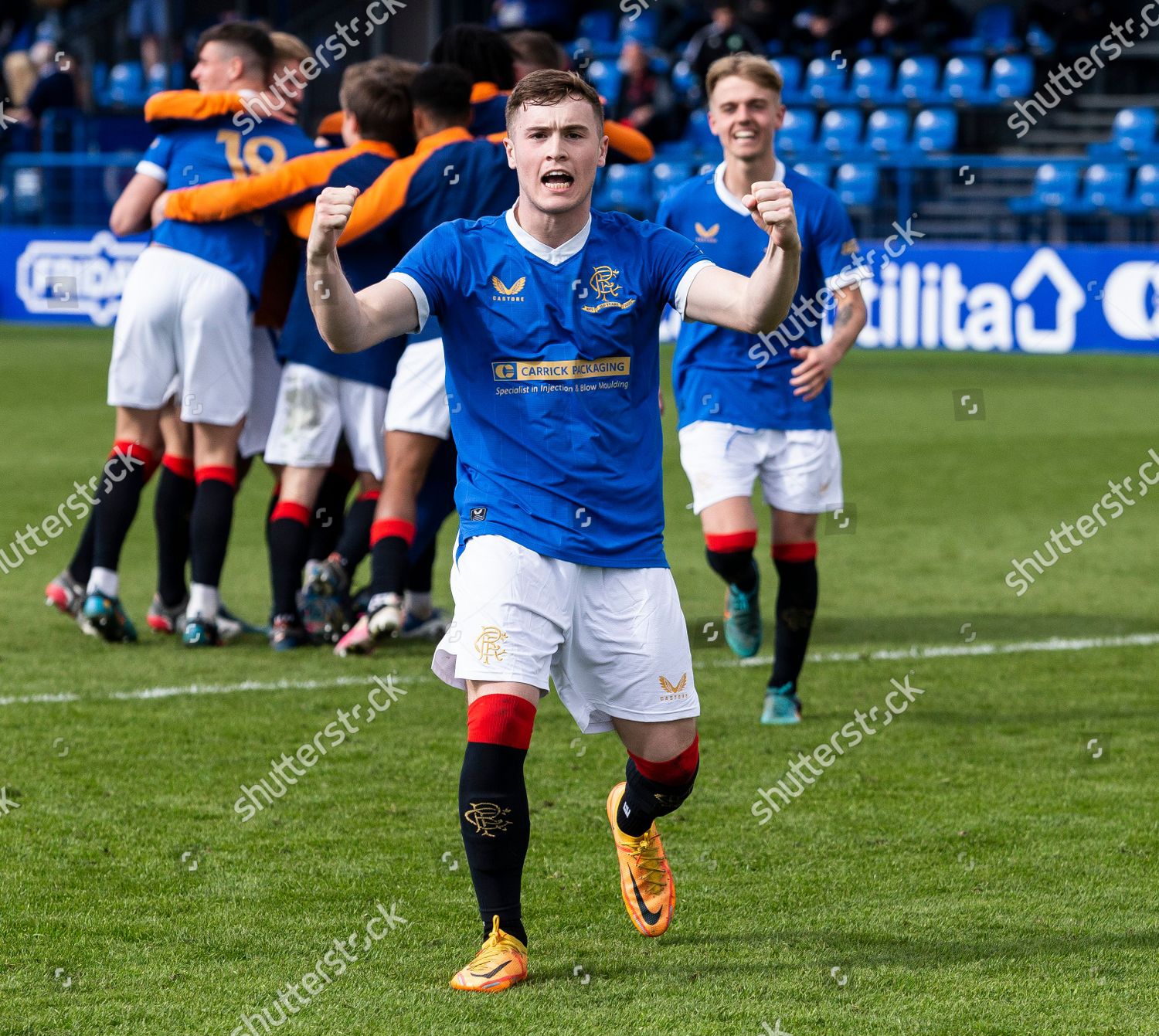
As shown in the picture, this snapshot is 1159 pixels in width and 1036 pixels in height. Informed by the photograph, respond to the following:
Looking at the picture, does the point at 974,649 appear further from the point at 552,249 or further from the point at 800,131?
the point at 800,131

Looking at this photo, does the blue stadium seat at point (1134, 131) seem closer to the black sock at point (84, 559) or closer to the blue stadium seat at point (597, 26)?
the blue stadium seat at point (597, 26)

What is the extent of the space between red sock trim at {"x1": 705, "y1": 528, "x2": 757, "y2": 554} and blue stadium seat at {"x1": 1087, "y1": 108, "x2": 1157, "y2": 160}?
14.5 m

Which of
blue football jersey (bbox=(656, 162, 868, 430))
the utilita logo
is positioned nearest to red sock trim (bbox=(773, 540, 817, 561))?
blue football jersey (bbox=(656, 162, 868, 430))

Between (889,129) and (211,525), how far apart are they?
15533 mm

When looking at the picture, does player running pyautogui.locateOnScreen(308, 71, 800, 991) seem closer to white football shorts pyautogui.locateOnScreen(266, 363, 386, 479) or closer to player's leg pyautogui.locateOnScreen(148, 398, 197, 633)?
Answer: white football shorts pyautogui.locateOnScreen(266, 363, 386, 479)

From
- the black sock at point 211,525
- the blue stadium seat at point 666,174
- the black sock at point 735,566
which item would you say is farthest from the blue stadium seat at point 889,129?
the black sock at point 735,566

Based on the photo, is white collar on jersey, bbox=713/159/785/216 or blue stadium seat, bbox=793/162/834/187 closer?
white collar on jersey, bbox=713/159/785/216

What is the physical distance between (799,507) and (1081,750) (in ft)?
3.84

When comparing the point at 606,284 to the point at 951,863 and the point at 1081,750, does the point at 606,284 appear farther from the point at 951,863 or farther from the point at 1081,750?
the point at 1081,750

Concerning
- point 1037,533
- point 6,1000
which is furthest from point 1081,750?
point 1037,533

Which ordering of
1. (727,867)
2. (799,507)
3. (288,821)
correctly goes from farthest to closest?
(799,507) → (288,821) → (727,867)

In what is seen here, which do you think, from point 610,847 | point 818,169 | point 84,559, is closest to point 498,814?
point 610,847

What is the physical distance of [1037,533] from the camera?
969 cm

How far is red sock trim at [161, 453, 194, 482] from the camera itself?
7.21m
